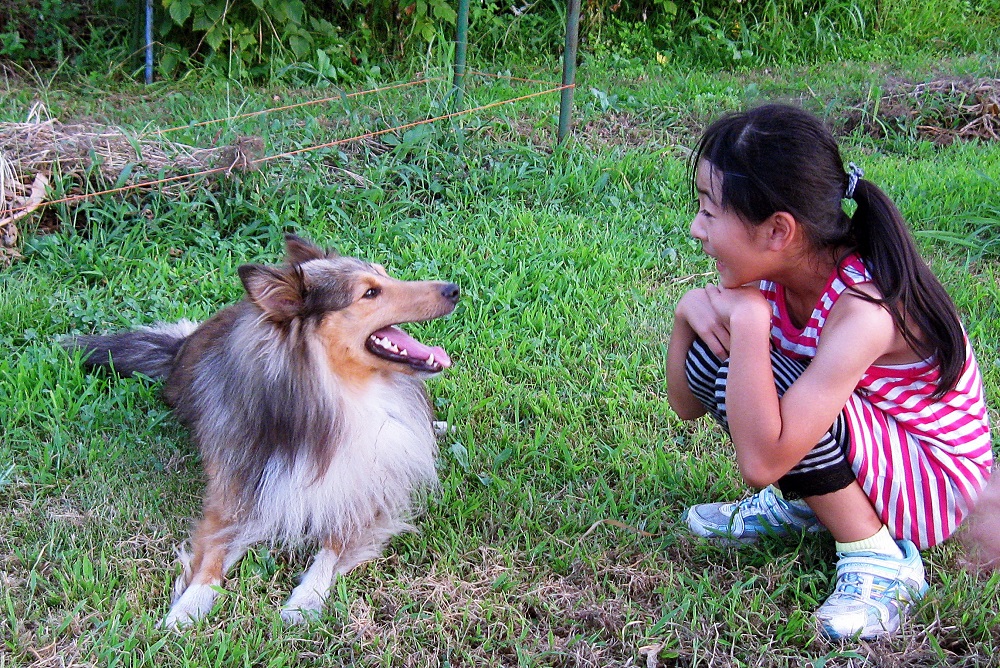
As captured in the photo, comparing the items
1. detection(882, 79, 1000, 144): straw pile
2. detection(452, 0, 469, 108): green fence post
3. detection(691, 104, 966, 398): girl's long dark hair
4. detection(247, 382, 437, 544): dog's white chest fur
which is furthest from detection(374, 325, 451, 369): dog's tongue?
detection(882, 79, 1000, 144): straw pile

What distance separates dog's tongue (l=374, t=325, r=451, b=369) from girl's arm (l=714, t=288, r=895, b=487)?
948 mm

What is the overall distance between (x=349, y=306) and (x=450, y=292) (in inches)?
14.6

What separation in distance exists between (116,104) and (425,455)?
4.18m

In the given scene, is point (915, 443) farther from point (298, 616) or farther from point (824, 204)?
point (298, 616)

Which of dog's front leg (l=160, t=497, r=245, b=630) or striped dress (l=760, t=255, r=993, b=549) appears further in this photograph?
dog's front leg (l=160, t=497, r=245, b=630)

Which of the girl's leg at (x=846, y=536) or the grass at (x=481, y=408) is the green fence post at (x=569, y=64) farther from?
the girl's leg at (x=846, y=536)

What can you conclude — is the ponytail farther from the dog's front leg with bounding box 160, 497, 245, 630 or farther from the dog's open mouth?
the dog's front leg with bounding box 160, 497, 245, 630

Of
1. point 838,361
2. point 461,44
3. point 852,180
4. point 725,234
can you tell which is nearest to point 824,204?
point 852,180

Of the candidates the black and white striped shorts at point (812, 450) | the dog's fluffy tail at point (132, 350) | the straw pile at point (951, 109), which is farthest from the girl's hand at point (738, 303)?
the straw pile at point (951, 109)

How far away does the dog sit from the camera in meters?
2.61

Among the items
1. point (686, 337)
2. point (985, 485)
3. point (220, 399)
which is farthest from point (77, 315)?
point (985, 485)

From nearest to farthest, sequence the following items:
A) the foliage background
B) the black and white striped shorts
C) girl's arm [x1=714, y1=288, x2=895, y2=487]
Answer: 1. girl's arm [x1=714, y1=288, x2=895, y2=487]
2. the black and white striped shorts
3. the foliage background

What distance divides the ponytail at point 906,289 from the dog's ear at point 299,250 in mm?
1671

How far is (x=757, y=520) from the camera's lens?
273cm
